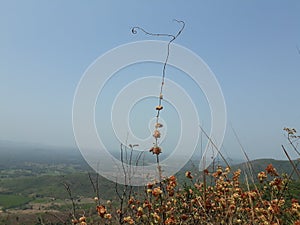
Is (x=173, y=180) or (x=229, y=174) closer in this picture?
(x=173, y=180)

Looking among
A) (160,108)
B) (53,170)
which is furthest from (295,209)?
(53,170)

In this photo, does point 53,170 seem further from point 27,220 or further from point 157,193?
point 157,193

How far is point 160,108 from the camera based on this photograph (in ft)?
8.33

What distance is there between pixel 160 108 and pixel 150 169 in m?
1.94

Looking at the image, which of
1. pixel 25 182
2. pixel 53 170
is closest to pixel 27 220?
pixel 25 182

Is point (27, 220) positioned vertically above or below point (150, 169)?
below

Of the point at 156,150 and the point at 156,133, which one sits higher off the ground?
the point at 156,133

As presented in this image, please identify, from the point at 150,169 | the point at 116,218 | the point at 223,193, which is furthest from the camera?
the point at 150,169

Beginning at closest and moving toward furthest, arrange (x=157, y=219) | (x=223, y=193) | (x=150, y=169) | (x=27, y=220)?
(x=157, y=219) < (x=223, y=193) < (x=150, y=169) < (x=27, y=220)

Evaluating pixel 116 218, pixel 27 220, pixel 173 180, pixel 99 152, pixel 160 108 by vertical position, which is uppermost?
pixel 160 108

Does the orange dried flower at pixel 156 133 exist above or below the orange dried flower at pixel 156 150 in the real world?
above

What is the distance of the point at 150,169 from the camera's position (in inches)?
168

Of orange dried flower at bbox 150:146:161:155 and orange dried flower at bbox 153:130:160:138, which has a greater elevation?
orange dried flower at bbox 153:130:160:138

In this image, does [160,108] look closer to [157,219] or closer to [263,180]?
[157,219]
